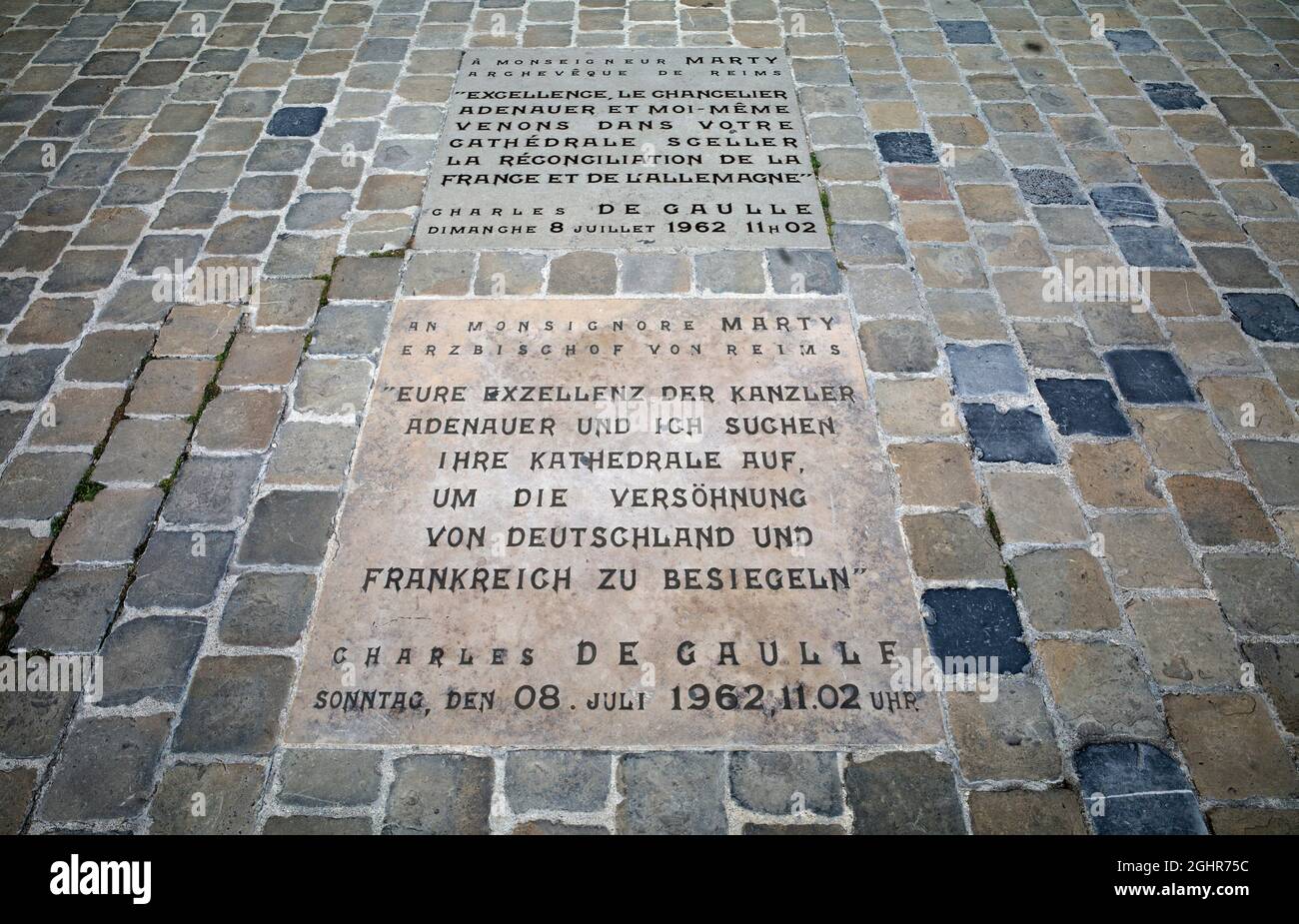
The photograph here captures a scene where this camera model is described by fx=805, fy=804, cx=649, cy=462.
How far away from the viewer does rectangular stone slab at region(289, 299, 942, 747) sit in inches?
111

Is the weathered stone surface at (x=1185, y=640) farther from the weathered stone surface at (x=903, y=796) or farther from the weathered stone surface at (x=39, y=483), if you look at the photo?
the weathered stone surface at (x=39, y=483)

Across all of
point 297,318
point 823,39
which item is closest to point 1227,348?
point 823,39

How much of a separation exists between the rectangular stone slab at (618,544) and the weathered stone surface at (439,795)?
0.27 ft

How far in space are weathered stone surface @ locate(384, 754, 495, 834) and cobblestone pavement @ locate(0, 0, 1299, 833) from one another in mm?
11

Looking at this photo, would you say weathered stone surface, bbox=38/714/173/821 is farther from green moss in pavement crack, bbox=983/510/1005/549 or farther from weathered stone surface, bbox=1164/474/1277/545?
weathered stone surface, bbox=1164/474/1277/545

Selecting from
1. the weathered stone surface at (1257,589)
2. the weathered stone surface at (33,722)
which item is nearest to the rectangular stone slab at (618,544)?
the weathered stone surface at (33,722)

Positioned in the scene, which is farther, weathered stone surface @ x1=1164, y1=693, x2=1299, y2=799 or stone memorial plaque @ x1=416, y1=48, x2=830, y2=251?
stone memorial plaque @ x1=416, y1=48, x2=830, y2=251

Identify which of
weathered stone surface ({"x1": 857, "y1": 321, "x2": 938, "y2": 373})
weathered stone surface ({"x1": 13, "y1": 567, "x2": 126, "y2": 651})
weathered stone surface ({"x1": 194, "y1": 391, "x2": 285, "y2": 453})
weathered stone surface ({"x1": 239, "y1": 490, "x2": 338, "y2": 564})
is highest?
weathered stone surface ({"x1": 857, "y1": 321, "x2": 938, "y2": 373})

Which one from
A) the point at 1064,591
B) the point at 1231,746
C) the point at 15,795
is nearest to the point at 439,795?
the point at 15,795

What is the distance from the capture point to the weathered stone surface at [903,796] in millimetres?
2607

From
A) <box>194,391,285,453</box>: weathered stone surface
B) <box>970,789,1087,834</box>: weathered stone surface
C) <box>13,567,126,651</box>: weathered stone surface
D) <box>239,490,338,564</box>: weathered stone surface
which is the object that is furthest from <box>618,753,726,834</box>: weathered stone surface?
<box>194,391,285,453</box>: weathered stone surface

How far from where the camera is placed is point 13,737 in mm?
2781

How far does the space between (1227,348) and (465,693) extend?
3868 millimetres
